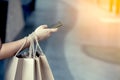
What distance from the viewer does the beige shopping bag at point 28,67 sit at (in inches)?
43.2

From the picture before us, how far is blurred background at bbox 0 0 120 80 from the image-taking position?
1311mm

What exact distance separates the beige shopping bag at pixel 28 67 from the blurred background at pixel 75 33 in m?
0.21

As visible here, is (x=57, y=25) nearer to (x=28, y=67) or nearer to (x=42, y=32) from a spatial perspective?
(x=42, y=32)

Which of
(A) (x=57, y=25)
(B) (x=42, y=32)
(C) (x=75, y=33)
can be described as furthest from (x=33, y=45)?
(C) (x=75, y=33)

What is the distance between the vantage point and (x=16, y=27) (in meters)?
1.31

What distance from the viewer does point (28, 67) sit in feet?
3.60

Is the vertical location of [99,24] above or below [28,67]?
above

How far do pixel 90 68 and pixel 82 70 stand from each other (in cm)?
4

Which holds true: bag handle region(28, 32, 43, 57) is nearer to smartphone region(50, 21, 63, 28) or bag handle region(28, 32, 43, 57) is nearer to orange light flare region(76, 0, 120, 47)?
smartphone region(50, 21, 63, 28)

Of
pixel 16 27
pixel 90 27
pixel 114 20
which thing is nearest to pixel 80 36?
pixel 90 27

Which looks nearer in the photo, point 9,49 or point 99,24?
point 9,49

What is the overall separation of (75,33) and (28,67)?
33 cm

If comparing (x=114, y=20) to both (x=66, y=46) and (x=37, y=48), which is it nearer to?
(x=66, y=46)

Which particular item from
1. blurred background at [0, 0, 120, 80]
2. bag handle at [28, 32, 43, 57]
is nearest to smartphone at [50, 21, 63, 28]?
blurred background at [0, 0, 120, 80]
